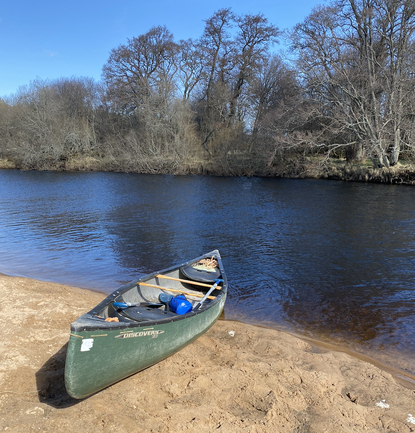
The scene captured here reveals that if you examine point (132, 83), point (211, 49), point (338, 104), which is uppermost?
point (211, 49)

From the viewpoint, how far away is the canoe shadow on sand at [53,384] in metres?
4.13

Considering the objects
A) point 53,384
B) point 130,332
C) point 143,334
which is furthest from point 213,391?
point 53,384

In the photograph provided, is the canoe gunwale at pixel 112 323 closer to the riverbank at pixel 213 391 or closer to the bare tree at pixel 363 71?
the riverbank at pixel 213 391

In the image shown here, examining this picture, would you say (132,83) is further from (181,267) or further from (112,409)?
(112,409)

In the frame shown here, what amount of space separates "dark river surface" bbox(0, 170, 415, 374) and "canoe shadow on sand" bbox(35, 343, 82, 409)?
3.55m

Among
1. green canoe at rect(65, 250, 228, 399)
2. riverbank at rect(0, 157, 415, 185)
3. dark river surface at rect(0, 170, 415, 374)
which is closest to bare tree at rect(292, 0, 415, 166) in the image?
riverbank at rect(0, 157, 415, 185)

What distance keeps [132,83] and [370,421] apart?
45.2 meters

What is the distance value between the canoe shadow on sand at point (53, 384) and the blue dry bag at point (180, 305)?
179 centimetres

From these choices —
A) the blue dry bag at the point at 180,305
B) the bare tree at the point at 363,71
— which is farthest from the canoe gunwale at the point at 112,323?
the bare tree at the point at 363,71

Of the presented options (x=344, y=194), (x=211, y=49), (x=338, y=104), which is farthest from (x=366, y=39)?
(x=211, y=49)

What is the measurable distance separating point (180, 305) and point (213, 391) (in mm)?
1664

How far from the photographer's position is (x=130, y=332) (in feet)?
14.2

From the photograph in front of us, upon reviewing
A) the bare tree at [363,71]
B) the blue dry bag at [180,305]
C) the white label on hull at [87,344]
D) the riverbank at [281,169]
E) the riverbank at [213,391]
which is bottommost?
the riverbank at [213,391]

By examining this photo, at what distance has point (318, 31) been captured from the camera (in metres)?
28.7
